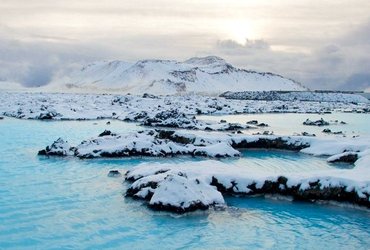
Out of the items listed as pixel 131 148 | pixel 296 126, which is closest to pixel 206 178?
pixel 131 148

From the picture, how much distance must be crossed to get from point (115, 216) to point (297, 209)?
23.6 ft

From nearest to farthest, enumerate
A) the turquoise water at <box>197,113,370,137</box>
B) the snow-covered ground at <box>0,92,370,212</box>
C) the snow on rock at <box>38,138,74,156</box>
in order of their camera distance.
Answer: the snow-covered ground at <box>0,92,370,212</box> → the snow on rock at <box>38,138,74,156</box> → the turquoise water at <box>197,113,370,137</box>

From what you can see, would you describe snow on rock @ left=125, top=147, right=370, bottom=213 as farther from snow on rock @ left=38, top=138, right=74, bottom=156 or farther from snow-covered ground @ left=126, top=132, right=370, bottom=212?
snow on rock @ left=38, top=138, right=74, bottom=156

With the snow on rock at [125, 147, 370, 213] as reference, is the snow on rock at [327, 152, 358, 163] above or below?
above

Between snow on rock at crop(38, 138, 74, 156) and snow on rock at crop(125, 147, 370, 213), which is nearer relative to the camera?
snow on rock at crop(125, 147, 370, 213)

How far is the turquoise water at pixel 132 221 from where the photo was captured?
14.1 metres

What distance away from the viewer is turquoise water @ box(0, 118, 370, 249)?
14086mm

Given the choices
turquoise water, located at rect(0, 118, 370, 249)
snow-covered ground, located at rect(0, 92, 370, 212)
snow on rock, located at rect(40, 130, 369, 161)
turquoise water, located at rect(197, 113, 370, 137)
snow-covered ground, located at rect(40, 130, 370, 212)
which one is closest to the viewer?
turquoise water, located at rect(0, 118, 370, 249)

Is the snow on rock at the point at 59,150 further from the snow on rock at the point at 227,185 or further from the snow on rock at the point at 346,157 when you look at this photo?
the snow on rock at the point at 346,157

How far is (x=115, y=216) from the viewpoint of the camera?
16297 millimetres

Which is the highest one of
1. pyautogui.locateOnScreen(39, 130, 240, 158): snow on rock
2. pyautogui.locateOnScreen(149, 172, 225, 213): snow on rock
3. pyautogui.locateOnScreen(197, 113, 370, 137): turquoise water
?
pyautogui.locateOnScreen(197, 113, 370, 137): turquoise water

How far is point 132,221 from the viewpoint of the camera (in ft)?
51.8

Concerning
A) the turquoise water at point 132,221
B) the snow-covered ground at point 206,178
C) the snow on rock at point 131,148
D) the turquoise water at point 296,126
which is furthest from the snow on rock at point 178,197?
the turquoise water at point 296,126

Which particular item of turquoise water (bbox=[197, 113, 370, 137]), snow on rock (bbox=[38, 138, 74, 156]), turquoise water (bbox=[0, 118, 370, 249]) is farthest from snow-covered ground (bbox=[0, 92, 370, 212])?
turquoise water (bbox=[197, 113, 370, 137])
